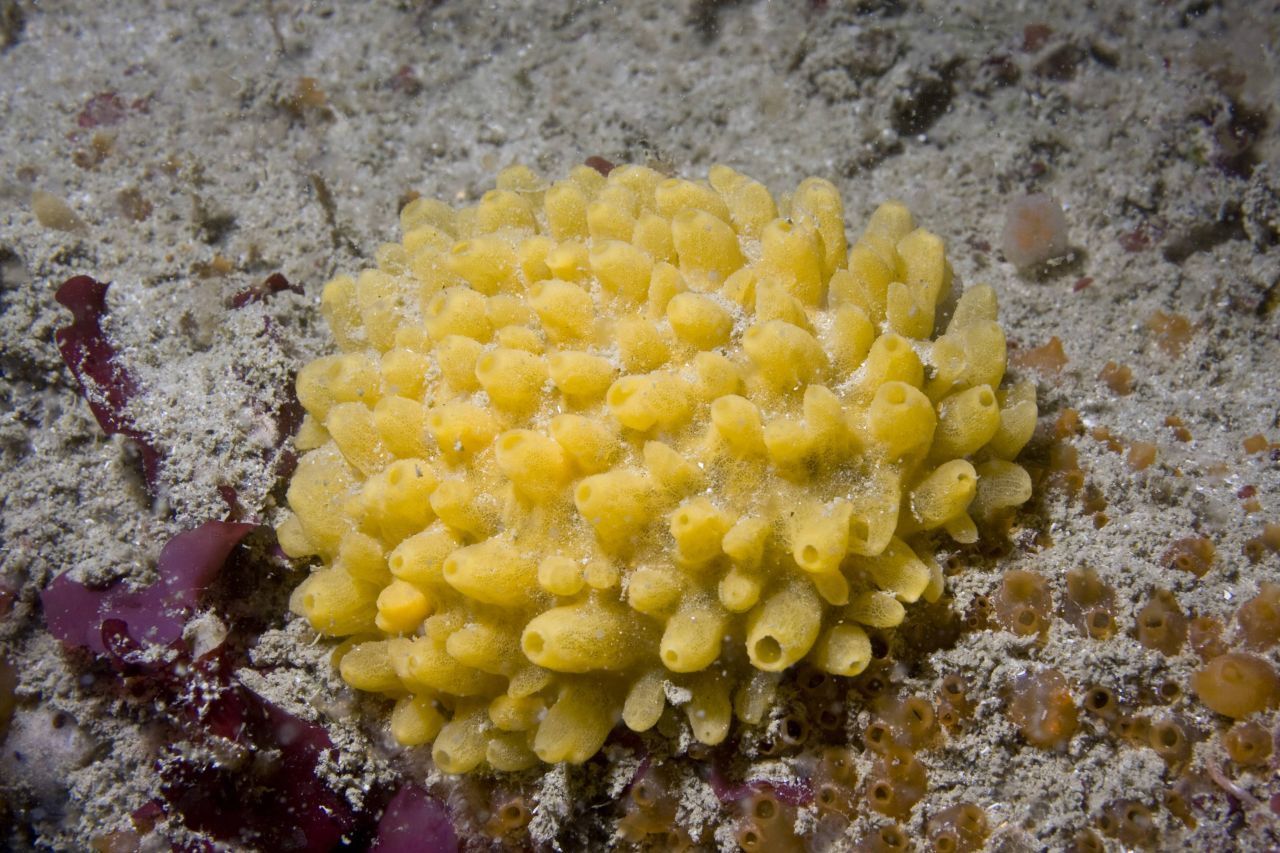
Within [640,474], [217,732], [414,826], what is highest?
[640,474]

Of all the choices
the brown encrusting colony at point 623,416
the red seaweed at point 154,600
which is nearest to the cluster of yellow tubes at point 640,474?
the brown encrusting colony at point 623,416

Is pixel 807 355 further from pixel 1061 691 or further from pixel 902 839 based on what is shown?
pixel 902 839

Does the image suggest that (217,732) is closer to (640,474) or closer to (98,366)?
(98,366)

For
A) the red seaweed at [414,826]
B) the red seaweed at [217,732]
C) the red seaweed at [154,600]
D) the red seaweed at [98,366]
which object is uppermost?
the red seaweed at [98,366]

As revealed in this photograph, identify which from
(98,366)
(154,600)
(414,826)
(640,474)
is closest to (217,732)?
(154,600)

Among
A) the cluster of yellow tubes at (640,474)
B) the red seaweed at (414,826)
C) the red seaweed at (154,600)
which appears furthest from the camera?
the red seaweed at (154,600)

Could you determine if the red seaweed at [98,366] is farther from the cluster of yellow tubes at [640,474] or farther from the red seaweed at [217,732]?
the cluster of yellow tubes at [640,474]

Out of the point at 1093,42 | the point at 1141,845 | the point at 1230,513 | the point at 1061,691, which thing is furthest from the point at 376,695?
the point at 1093,42
